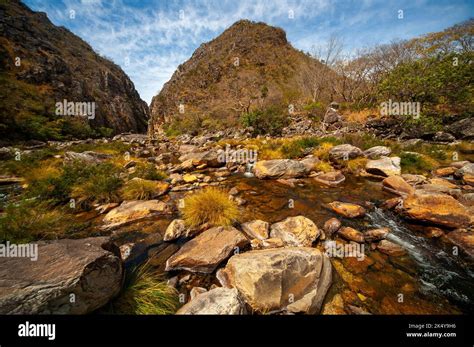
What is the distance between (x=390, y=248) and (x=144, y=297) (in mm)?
4499

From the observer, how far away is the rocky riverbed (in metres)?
2.05

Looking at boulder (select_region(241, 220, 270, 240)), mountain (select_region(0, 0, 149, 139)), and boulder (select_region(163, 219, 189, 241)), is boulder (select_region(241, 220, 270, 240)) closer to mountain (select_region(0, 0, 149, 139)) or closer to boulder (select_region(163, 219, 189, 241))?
boulder (select_region(163, 219, 189, 241))

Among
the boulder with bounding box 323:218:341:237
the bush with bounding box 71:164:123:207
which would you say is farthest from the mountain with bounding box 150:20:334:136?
the boulder with bounding box 323:218:341:237

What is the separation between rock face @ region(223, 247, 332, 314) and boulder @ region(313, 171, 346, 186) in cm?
512

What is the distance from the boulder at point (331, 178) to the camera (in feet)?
24.1

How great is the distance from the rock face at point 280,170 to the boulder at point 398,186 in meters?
2.88

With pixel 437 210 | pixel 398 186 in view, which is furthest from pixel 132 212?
pixel 398 186

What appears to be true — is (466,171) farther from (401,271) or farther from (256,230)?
(256,230)

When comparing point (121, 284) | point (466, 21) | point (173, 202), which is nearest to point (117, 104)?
point (173, 202)

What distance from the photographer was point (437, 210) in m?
4.20

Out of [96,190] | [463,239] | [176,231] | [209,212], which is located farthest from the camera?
[96,190]

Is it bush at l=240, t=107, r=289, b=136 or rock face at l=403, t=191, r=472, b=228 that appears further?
bush at l=240, t=107, r=289, b=136
